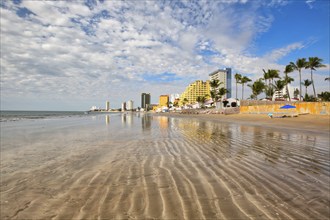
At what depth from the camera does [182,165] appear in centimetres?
564

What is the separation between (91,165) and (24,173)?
1.66m

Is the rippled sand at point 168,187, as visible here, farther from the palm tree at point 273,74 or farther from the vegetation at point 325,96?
the vegetation at point 325,96

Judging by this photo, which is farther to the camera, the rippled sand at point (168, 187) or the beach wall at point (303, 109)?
the beach wall at point (303, 109)

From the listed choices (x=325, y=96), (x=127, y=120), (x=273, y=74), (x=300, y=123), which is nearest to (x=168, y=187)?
(x=300, y=123)

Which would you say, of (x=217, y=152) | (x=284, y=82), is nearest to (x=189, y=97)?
(x=284, y=82)

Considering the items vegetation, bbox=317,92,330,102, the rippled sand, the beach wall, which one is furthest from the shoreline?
vegetation, bbox=317,92,330,102

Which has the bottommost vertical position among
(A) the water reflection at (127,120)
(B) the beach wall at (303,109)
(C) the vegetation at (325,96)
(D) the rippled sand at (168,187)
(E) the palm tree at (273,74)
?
(A) the water reflection at (127,120)

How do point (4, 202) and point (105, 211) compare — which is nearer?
point (105, 211)

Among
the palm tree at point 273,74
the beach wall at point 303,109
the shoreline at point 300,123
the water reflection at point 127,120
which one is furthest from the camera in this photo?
the palm tree at point 273,74

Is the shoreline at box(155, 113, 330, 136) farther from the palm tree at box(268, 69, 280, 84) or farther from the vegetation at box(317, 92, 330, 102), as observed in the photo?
the vegetation at box(317, 92, 330, 102)

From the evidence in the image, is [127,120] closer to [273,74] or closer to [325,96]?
[273,74]

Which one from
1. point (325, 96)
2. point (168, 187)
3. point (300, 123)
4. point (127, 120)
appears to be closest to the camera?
point (168, 187)

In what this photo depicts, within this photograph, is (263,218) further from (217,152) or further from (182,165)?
(217,152)

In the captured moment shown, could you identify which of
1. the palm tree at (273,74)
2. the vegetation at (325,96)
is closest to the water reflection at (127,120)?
the palm tree at (273,74)
